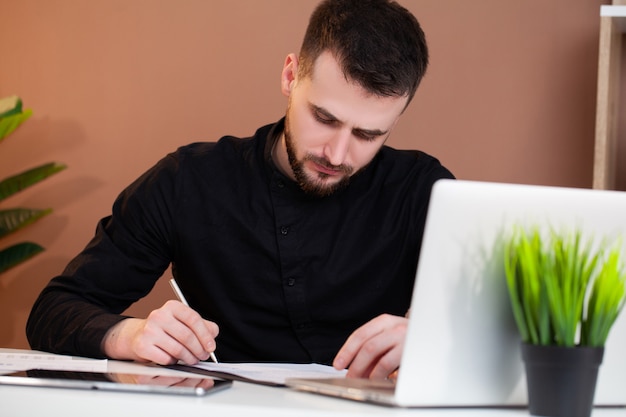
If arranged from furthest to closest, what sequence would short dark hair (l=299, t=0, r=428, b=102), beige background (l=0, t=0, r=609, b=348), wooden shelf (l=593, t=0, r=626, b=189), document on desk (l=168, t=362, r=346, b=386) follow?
beige background (l=0, t=0, r=609, b=348), wooden shelf (l=593, t=0, r=626, b=189), short dark hair (l=299, t=0, r=428, b=102), document on desk (l=168, t=362, r=346, b=386)

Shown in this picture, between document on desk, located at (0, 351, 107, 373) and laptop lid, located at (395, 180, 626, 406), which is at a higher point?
laptop lid, located at (395, 180, 626, 406)

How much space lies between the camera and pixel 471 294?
0.89 meters

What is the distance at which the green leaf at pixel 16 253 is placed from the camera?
3027mm

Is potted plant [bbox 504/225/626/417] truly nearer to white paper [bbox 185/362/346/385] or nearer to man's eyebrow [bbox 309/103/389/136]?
white paper [bbox 185/362/346/385]

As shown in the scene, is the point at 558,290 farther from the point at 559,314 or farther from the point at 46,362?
the point at 46,362

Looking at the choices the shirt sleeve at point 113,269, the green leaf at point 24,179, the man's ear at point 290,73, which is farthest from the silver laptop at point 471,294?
the green leaf at point 24,179

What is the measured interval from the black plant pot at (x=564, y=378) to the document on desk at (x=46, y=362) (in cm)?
58

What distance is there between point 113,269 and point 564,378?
1104 mm

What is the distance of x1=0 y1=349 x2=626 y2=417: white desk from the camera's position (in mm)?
850

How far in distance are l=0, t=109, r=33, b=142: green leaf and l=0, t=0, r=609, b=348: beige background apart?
0.21 meters

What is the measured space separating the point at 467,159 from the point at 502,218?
6.26 feet

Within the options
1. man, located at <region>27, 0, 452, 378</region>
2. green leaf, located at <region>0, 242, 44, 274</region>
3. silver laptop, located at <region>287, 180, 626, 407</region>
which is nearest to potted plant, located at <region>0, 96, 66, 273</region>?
green leaf, located at <region>0, 242, 44, 274</region>

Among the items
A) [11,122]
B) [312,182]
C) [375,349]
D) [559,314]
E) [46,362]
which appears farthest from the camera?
[11,122]

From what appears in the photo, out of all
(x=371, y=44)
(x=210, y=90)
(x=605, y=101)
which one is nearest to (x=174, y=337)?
(x=371, y=44)
